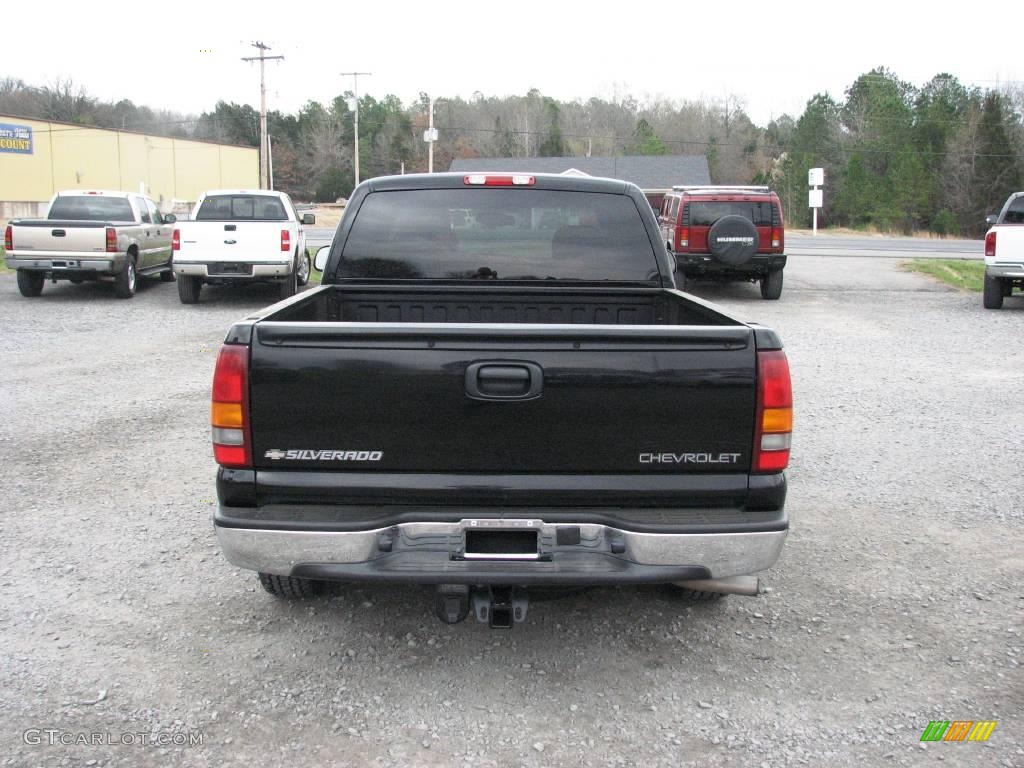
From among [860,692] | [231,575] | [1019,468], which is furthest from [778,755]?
[1019,468]

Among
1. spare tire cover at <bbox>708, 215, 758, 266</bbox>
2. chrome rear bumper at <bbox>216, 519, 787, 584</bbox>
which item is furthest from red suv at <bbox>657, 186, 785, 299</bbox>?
chrome rear bumper at <bbox>216, 519, 787, 584</bbox>

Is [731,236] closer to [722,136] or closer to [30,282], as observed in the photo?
[30,282]

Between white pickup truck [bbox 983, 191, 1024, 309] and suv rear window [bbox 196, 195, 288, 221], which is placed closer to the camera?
white pickup truck [bbox 983, 191, 1024, 309]

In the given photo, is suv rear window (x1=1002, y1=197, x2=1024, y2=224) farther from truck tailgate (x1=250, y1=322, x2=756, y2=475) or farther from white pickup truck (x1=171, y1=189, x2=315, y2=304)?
truck tailgate (x1=250, y1=322, x2=756, y2=475)

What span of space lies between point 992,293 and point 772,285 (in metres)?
3.65

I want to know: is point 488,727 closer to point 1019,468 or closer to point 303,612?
point 303,612

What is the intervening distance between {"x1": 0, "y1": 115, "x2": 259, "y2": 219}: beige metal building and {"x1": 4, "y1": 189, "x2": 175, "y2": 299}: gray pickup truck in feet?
111

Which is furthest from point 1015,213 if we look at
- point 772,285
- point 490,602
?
point 490,602

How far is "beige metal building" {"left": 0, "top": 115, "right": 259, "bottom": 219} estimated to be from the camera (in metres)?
45.5

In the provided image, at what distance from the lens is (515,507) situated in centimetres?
327

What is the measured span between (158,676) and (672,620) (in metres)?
2.19

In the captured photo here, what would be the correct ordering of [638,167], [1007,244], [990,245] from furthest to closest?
[638,167], [990,245], [1007,244]

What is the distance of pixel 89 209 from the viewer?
16.4 metres

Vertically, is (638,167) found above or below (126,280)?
above
